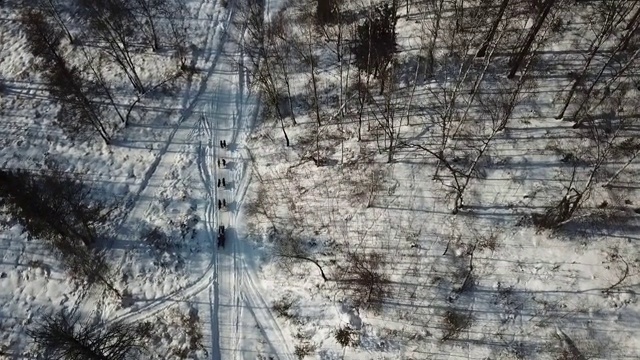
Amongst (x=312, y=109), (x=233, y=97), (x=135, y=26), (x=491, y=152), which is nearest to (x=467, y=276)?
(x=491, y=152)

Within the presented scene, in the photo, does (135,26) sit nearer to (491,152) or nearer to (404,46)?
(404,46)

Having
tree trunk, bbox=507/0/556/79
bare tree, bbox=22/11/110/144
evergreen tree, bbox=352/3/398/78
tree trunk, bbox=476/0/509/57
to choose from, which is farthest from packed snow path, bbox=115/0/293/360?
tree trunk, bbox=507/0/556/79

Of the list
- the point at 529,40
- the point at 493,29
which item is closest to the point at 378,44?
the point at 493,29

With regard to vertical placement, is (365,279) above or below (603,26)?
below

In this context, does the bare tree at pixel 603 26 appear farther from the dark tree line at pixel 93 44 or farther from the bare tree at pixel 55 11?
the bare tree at pixel 55 11

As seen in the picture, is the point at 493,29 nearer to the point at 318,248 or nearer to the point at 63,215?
the point at 318,248

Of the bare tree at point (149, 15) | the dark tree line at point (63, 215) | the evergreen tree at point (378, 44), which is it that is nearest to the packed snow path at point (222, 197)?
the dark tree line at point (63, 215)
